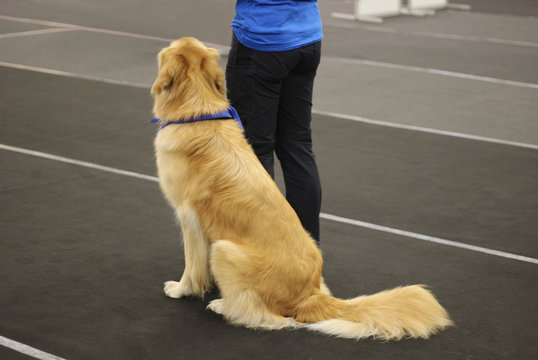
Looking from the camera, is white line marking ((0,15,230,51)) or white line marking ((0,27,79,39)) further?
white line marking ((0,15,230,51))

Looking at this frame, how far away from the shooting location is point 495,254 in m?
4.25

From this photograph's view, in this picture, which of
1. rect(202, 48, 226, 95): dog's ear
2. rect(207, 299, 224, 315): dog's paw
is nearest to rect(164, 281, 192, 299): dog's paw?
rect(207, 299, 224, 315): dog's paw

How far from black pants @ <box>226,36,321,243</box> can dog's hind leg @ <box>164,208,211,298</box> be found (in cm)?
58

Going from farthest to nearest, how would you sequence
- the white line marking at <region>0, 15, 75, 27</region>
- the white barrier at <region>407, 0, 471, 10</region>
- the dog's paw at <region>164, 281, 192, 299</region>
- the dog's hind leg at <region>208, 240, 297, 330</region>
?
the white barrier at <region>407, 0, 471, 10</region> < the white line marking at <region>0, 15, 75, 27</region> < the dog's paw at <region>164, 281, 192, 299</region> < the dog's hind leg at <region>208, 240, 297, 330</region>

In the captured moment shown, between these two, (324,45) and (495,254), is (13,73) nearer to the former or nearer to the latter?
(324,45)

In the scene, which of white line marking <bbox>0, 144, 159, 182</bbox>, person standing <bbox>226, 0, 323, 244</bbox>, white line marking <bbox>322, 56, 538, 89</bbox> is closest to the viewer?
person standing <bbox>226, 0, 323, 244</bbox>

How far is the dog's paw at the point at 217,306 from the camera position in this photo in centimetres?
338

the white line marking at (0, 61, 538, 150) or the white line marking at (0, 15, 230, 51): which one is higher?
the white line marking at (0, 15, 230, 51)

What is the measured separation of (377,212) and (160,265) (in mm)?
1666

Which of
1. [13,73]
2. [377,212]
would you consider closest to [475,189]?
[377,212]

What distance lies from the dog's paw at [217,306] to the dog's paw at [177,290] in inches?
6.4

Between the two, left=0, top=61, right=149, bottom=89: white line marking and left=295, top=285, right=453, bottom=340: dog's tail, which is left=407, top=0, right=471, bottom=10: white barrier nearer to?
left=0, top=61, right=149, bottom=89: white line marking

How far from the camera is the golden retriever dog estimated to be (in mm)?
3168

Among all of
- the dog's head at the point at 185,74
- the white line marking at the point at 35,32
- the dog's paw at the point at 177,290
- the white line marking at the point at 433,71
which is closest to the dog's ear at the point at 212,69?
the dog's head at the point at 185,74
